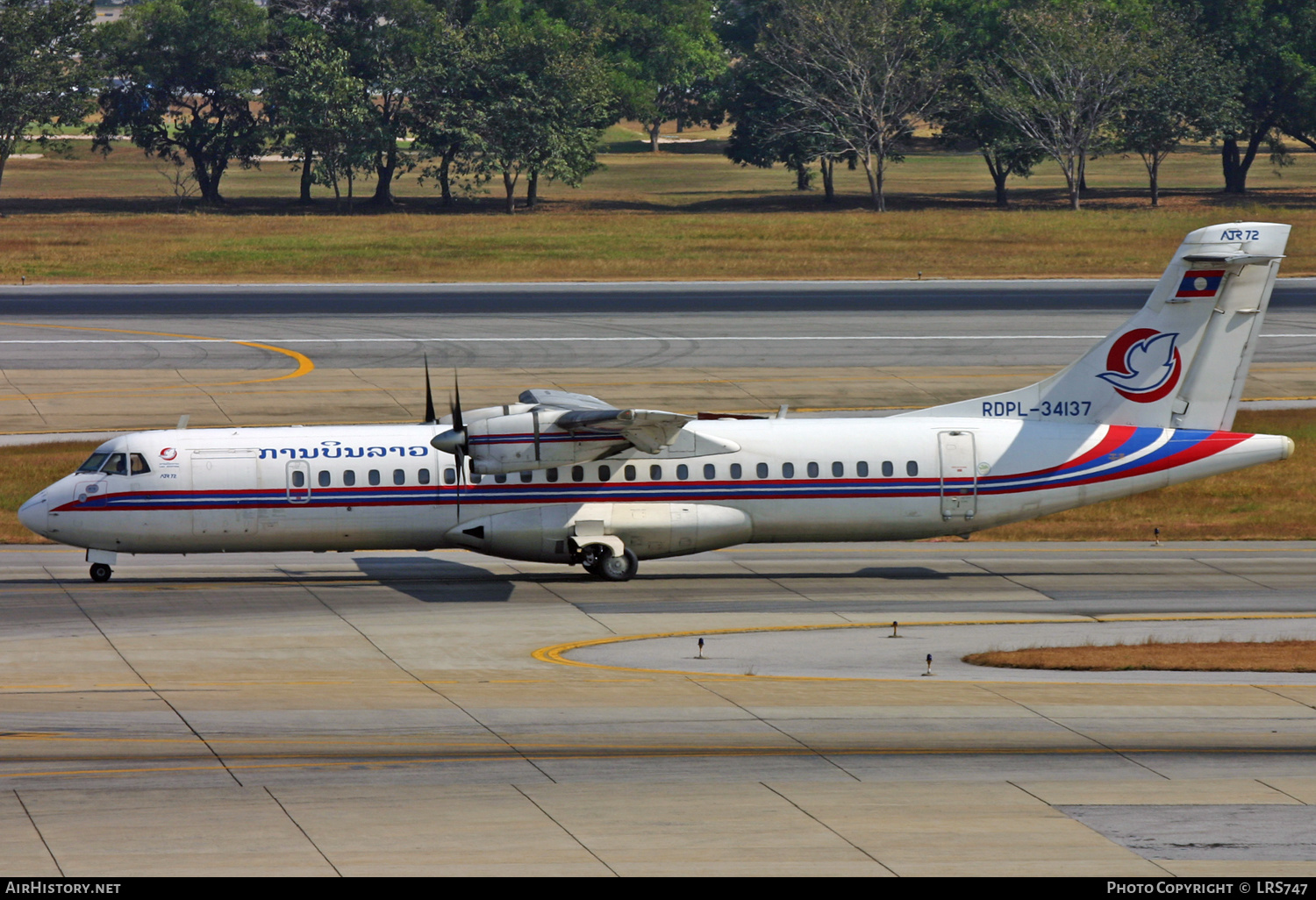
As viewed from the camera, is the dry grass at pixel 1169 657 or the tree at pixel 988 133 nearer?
the dry grass at pixel 1169 657

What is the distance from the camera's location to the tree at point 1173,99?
119 metres

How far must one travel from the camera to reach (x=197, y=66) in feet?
432

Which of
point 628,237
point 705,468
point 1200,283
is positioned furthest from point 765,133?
point 705,468

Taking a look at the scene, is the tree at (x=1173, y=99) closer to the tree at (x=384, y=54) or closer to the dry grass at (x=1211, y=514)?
the tree at (x=384, y=54)

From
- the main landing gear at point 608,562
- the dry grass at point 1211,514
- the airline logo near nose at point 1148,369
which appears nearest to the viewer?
the main landing gear at point 608,562

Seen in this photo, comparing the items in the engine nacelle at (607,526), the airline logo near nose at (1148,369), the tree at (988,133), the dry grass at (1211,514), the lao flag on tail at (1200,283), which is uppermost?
the tree at (988,133)

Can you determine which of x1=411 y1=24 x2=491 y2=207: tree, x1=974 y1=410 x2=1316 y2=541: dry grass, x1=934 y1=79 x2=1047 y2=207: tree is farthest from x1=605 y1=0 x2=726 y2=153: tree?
x1=974 y1=410 x2=1316 y2=541: dry grass

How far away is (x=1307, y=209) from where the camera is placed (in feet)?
373

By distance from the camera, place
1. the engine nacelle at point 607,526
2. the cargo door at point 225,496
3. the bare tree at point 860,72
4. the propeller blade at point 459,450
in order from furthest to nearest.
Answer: the bare tree at point 860,72, the engine nacelle at point 607,526, the cargo door at point 225,496, the propeller blade at point 459,450

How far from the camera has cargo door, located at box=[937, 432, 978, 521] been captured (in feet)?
107

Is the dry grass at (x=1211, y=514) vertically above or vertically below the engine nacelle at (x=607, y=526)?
below

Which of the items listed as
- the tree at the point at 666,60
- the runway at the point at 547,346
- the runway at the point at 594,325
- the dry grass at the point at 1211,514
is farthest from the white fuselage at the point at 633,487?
the tree at the point at 666,60

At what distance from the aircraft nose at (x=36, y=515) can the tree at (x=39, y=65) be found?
98958 mm

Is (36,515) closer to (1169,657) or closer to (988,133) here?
(1169,657)
